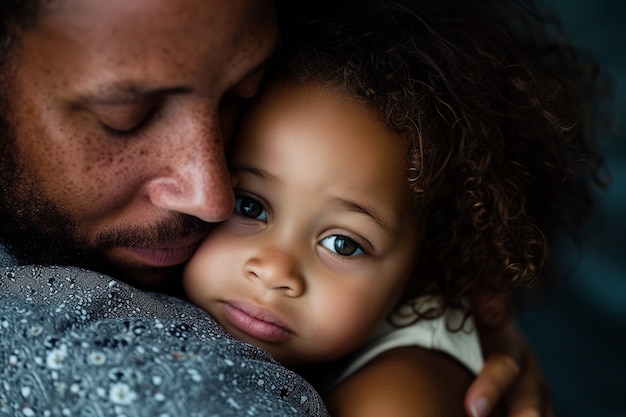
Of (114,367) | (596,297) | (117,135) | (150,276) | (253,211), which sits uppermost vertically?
(117,135)

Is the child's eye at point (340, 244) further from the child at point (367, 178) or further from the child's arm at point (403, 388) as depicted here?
the child's arm at point (403, 388)

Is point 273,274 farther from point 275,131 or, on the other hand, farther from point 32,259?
point 32,259

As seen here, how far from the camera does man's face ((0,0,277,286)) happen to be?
108 centimetres

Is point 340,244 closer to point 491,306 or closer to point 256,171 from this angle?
point 256,171

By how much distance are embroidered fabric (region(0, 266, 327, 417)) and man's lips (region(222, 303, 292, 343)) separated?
31 centimetres

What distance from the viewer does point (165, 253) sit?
4.61 feet

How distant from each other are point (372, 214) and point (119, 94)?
1.78 ft

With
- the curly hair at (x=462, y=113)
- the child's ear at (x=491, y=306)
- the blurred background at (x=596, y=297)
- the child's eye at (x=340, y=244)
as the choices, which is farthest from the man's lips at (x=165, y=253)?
the blurred background at (x=596, y=297)

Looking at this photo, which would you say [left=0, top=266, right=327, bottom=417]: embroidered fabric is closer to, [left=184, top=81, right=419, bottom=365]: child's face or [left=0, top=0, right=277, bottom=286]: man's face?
[left=0, top=0, right=277, bottom=286]: man's face

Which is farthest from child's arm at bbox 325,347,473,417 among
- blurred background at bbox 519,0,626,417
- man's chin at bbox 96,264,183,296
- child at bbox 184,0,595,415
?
blurred background at bbox 519,0,626,417

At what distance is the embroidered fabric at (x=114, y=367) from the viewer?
94 centimetres

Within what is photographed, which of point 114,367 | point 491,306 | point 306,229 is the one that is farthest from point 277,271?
point 491,306

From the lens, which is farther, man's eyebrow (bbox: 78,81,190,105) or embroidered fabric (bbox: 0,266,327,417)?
man's eyebrow (bbox: 78,81,190,105)

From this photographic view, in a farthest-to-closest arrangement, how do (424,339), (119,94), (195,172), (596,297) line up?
(596,297) → (424,339) → (195,172) → (119,94)
